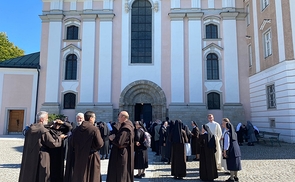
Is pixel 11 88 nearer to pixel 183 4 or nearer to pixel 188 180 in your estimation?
pixel 183 4

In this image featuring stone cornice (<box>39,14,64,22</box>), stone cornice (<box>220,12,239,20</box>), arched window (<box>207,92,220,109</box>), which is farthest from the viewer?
stone cornice (<box>39,14,64,22</box>)

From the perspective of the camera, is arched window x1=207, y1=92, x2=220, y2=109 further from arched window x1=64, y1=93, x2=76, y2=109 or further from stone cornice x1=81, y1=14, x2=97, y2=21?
stone cornice x1=81, y1=14, x2=97, y2=21

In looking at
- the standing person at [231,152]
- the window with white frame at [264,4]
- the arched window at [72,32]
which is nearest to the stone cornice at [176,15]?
the window with white frame at [264,4]

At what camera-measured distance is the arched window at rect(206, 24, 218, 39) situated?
21156 millimetres

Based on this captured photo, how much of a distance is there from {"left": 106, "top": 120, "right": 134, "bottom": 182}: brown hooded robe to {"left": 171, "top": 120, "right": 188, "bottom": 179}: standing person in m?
2.24

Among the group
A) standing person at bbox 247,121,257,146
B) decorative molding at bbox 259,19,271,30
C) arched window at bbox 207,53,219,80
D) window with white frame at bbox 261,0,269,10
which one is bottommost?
standing person at bbox 247,121,257,146

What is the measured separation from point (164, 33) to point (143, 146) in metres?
15.6

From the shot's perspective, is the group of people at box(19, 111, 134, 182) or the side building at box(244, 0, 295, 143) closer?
the group of people at box(19, 111, 134, 182)

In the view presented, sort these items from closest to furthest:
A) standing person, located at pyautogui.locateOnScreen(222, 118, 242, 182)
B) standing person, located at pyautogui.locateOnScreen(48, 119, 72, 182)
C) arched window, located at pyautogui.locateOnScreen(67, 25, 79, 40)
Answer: standing person, located at pyautogui.locateOnScreen(48, 119, 72, 182) < standing person, located at pyautogui.locateOnScreen(222, 118, 242, 182) < arched window, located at pyautogui.locateOnScreen(67, 25, 79, 40)

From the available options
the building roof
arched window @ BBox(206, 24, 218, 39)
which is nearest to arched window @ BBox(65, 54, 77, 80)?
the building roof

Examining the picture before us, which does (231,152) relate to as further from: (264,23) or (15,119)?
(15,119)

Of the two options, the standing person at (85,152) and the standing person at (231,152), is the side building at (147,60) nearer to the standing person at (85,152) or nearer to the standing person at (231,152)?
the standing person at (231,152)

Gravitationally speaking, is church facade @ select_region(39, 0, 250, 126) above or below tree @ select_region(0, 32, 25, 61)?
below

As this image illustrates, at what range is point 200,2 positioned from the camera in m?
21.2
